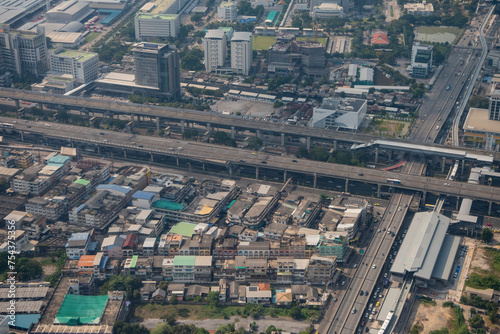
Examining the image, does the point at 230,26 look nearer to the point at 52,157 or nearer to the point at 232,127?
the point at 232,127

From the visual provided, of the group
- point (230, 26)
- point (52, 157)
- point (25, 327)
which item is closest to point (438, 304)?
point (25, 327)

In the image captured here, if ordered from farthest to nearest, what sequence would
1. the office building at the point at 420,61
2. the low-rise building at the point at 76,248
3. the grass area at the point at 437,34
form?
1. the grass area at the point at 437,34
2. the office building at the point at 420,61
3. the low-rise building at the point at 76,248

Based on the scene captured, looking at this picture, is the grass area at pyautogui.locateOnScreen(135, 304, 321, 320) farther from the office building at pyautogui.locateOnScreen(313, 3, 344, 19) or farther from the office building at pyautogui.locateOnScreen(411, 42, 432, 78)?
the office building at pyautogui.locateOnScreen(313, 3, 344, 19)

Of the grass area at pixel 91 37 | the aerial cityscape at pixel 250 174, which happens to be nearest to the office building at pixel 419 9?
the aerial cityscape at pixel 250 174

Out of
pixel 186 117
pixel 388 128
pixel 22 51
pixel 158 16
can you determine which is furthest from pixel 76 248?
pixel 158 16

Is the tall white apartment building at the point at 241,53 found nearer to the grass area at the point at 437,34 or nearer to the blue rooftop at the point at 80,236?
the grass area at the point at 437,34

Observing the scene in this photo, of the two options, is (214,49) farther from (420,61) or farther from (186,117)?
(420,61)

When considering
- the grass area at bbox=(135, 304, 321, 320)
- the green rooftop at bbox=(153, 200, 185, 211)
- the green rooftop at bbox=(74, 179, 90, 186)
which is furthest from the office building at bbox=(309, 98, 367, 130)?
the grass area at bbox=(135, 304, 321, 320)
